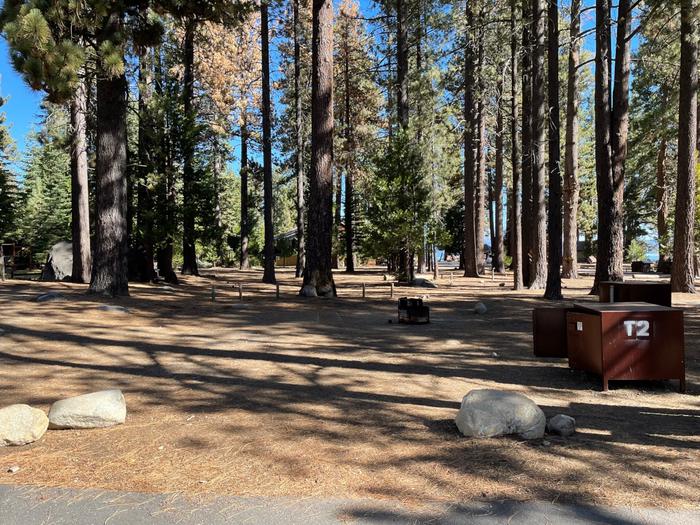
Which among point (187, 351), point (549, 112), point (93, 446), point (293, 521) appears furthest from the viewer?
point (549, 112)

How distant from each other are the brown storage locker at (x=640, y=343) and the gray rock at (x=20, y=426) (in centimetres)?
572

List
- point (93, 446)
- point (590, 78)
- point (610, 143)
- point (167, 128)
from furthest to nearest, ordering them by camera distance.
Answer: point (590, 78) → point (167, 128) → point (610, 143) → point (93, 446)

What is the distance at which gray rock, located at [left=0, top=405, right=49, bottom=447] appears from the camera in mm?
4355

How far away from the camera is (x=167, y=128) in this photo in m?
21.0

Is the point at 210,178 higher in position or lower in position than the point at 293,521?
higher

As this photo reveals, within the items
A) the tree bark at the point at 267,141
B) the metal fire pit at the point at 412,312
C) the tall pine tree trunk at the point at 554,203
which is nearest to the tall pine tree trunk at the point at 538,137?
the tall pine tree trunk at the point at 554,203

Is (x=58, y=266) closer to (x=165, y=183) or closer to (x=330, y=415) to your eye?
(x=165, y=183)

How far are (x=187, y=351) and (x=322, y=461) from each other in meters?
4.87

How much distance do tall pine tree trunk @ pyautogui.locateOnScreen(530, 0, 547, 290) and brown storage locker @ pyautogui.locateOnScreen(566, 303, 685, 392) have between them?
1405cm

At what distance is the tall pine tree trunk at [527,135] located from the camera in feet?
62.8

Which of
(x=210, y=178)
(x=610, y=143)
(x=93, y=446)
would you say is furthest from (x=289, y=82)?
(x=93, y=446)

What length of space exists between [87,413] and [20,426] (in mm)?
507

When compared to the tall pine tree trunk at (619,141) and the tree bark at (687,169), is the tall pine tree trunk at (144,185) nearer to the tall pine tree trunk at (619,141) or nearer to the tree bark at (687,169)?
the tall pine tree trunk at (619,141)

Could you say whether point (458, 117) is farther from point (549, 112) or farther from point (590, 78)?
point (549, 112)
